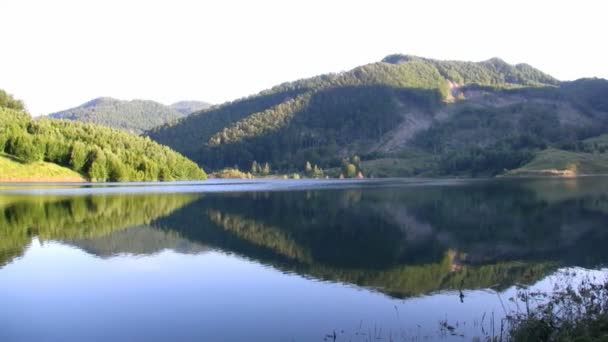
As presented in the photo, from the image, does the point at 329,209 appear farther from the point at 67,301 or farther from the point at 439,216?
the point at 67,301

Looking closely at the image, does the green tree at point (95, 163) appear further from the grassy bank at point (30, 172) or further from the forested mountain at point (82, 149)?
the grassy bank at point (30, 172)

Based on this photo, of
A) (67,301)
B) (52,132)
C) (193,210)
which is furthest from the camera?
(52,132)

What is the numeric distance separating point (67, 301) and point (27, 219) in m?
31.9

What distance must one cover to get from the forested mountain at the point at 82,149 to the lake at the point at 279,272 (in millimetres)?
91217

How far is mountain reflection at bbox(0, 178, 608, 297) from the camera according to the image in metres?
29.5

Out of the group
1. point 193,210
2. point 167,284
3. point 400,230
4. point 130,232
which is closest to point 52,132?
point 193,210

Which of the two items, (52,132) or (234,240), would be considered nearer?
(234,240)

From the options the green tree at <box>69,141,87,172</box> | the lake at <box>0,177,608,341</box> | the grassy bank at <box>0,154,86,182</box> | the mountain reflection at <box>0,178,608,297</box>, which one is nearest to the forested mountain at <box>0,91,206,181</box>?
the green tree at <box>69,141,87,172</box>

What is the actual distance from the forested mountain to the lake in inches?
3591

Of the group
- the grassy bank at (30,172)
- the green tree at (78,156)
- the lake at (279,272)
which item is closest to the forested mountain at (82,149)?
the green tree at (78,156)

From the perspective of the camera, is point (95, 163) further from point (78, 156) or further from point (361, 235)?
point (361, 235)

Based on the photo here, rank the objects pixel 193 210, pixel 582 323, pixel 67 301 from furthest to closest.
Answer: pixel 193 210 < pixel 67 301 < pixel 582 323

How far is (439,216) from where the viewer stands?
191ft

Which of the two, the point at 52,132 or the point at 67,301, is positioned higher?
the point at 52,132
